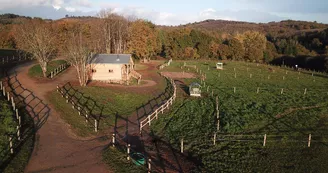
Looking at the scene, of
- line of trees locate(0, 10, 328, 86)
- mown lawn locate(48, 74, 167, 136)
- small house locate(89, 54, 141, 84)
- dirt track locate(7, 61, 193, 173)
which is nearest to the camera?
dirt track locate(7, 61, 193, 173)

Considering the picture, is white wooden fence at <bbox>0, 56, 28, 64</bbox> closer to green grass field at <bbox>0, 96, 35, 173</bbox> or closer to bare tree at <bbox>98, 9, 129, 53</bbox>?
bare tree at <bbox>98, 9, 129, 53</bbox>

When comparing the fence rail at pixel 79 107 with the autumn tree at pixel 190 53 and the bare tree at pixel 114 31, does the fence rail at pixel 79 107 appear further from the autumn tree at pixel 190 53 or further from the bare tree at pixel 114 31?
the autumn tree at pixel 190 53

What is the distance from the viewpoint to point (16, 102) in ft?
90.6

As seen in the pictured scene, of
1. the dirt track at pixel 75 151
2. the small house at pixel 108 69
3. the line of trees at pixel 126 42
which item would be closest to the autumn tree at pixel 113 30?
the line of trees at pixel 126 42

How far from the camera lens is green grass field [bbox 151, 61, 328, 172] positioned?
58.4ft

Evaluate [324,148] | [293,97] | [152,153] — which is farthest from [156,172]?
[293,97]

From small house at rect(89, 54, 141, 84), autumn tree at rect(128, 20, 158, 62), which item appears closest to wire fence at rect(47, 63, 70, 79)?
small house at rect(89, 54, 141, 84)

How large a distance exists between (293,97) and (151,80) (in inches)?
879

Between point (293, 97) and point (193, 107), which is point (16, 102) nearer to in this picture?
point (193, 107)

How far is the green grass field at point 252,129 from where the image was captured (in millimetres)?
17797

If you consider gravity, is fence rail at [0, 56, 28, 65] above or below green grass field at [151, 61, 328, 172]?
above

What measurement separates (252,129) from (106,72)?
26.3 metres

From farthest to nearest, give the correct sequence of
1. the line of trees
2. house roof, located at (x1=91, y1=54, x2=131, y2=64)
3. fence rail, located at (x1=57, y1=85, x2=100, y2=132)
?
house roof, located at (x1=91, y1=54, x2=131, y2=64) < the line of trees < fence rail, located at (x1=57, y1=85, x2=100, y2=132)

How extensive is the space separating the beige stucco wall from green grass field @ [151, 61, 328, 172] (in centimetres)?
1400
